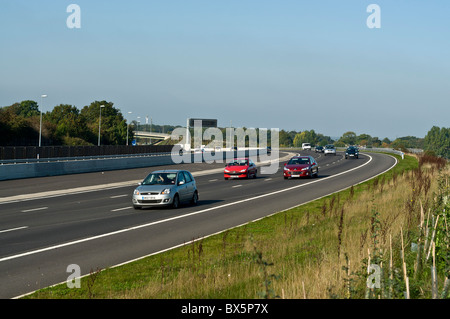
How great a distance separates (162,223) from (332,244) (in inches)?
292

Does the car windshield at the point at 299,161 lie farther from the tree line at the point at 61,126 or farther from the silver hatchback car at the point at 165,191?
the tree line at the point at 61,126

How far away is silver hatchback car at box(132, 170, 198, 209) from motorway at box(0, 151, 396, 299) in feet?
1.32

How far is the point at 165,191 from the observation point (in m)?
23.3

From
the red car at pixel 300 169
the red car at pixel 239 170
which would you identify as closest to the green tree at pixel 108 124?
the red car at pixel 239 170

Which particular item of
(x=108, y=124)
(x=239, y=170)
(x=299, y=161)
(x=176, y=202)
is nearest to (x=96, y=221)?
(x=176, y=202)

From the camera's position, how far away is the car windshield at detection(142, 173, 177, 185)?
24247 millimetres

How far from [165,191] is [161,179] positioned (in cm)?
137

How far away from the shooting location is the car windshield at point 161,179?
79.6 ft

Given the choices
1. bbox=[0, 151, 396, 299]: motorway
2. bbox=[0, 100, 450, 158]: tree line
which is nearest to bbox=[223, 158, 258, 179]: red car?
bbox=[0, 151, 396, 299]: motorway

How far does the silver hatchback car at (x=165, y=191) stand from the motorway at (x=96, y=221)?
403 millimetres
